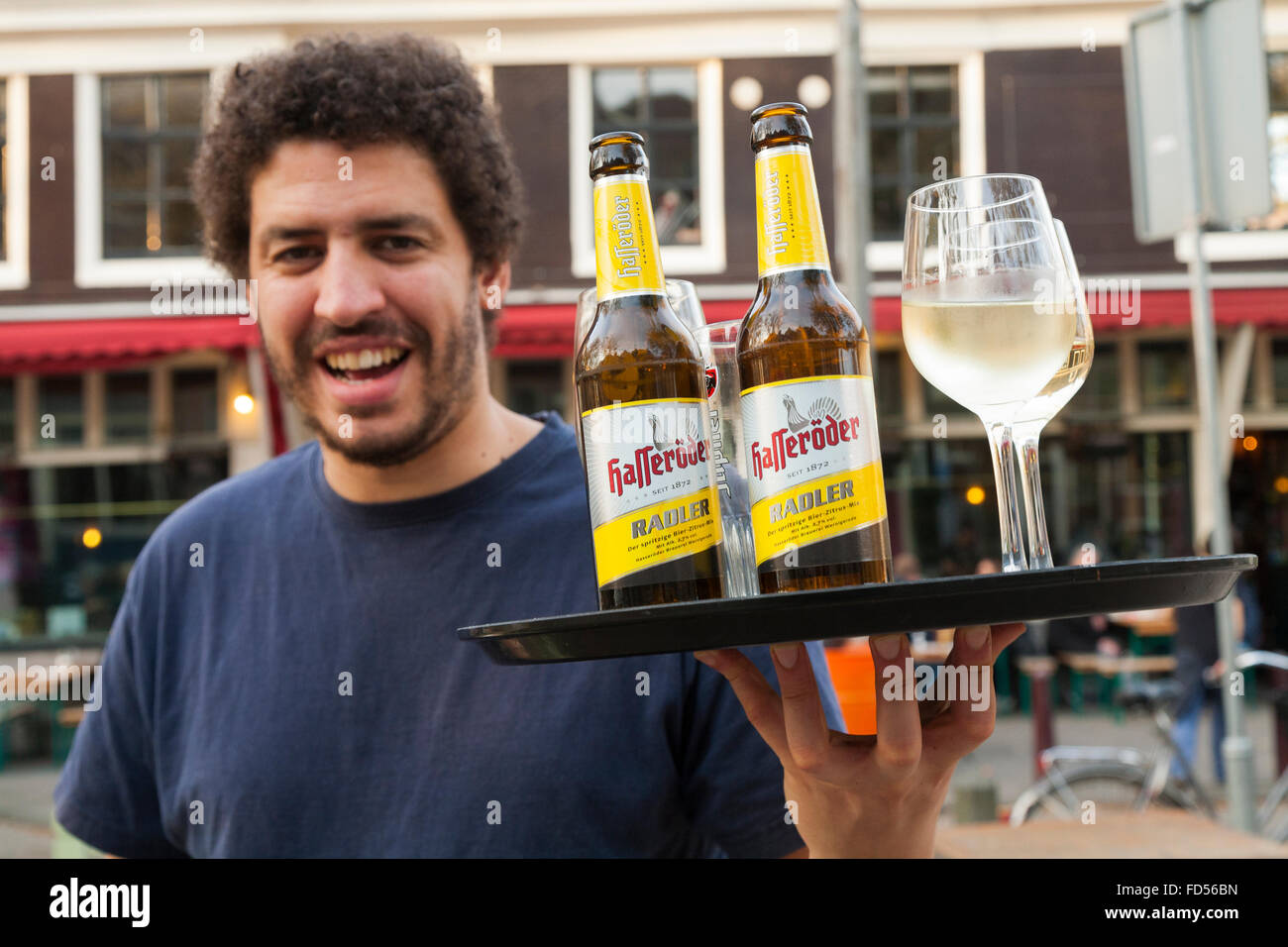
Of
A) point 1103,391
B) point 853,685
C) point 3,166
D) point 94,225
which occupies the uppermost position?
point 3,166

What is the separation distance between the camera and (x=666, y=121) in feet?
29.6

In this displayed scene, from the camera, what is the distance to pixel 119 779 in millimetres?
1631

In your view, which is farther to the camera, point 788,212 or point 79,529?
point 79,529

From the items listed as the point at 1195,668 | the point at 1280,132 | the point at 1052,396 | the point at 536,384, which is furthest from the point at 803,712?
the point at 1280,132

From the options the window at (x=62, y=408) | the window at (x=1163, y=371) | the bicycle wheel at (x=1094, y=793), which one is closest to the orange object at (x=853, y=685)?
the bicycle wheel at (x=1094, y=793)

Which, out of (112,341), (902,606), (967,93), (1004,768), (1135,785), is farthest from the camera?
(967,93)

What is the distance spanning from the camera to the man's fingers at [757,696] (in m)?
1.04

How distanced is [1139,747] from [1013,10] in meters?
5.44

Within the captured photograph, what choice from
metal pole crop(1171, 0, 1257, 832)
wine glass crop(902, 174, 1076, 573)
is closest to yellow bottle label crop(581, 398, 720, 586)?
wine glass crop(902, 174, 1076, 573)

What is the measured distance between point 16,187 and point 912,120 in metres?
6.65

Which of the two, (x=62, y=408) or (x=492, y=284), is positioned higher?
(x=62, y=408)

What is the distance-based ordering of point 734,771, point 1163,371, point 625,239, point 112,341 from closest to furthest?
1. point 625,239
2. point 734,771
3. point 112,341
4. point 1163,371

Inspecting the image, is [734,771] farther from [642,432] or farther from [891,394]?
[891,394]

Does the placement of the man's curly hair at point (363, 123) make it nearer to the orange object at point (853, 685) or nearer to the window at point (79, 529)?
the orange object at point (853, 685)
